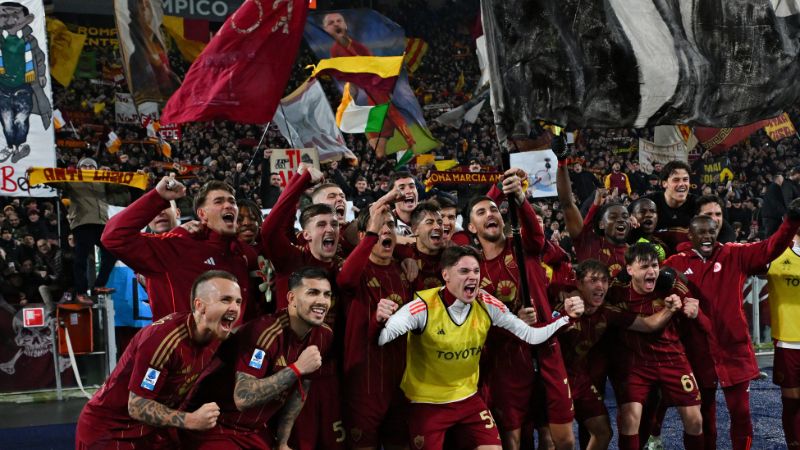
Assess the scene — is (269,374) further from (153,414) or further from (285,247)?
(285,247)

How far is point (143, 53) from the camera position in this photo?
563 inches

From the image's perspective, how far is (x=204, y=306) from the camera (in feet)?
17.4

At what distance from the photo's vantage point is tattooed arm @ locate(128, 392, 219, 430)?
522 centimetres

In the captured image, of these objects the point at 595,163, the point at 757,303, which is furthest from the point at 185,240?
the point at 595,163

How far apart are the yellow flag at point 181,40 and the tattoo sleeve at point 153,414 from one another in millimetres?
23413

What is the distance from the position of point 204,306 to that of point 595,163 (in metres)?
21.1

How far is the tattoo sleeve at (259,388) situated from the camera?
5383mm

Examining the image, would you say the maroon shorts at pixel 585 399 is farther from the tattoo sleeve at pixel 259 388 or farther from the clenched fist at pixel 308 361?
the tattoo sleeve at pixel 259 388

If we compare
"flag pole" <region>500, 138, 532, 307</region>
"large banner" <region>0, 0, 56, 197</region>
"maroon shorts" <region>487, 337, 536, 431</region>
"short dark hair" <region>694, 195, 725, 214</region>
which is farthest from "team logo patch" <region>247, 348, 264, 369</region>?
"large banner" <region>0, 0, 56, 197</region>

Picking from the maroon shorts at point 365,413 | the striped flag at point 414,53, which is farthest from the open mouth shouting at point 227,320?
the striped flag at point 414,53

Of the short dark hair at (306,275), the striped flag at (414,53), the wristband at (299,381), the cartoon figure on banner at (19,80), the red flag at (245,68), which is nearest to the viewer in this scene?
the wristband at (299,381)

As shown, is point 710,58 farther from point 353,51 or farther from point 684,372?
point 353,51

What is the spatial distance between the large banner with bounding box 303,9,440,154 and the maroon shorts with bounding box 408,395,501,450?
10324 millimetres

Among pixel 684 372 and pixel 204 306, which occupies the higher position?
pixel 204 306
